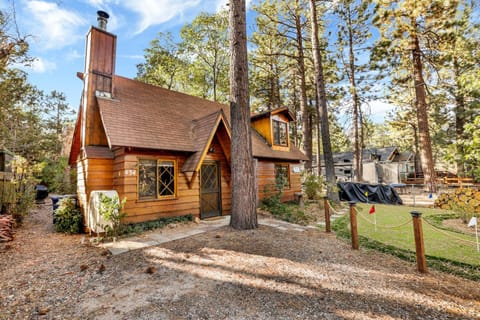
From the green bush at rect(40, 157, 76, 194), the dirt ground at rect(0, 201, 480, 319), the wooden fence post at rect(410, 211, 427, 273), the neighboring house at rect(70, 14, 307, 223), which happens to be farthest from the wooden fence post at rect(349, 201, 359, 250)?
the green bush at rect(40, 157, 76, 194)

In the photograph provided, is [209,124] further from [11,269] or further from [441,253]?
[441,253]

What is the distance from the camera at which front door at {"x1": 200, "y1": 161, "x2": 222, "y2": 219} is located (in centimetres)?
775

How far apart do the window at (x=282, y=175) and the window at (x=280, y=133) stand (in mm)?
1245

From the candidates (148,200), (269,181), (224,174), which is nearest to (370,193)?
(269,181)

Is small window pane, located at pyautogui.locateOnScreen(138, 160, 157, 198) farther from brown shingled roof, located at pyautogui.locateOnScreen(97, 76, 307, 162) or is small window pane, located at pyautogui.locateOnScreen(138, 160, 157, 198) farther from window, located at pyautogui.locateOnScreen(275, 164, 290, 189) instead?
window, located at pyautogui.locateOnScreen(275, 164, 290, 189)

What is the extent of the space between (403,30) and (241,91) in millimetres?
13336

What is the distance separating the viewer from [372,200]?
1287 cm

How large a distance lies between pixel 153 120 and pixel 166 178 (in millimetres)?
2111

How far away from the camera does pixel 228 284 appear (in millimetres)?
2914

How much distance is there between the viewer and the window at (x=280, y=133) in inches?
436

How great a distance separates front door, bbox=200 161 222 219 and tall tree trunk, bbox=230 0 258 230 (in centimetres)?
248

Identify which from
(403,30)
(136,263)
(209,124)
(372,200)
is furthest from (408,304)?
(403,30)

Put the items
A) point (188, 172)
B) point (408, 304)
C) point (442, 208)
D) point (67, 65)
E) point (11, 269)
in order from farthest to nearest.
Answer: point (442, 208)
point (67, 65)
point (188, 172)
point (11, 269)
point (408, 304)

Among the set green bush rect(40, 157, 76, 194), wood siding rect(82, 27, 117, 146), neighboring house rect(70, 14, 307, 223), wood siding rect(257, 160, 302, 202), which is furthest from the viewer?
green bush rect(40, 157, 76, 194)
